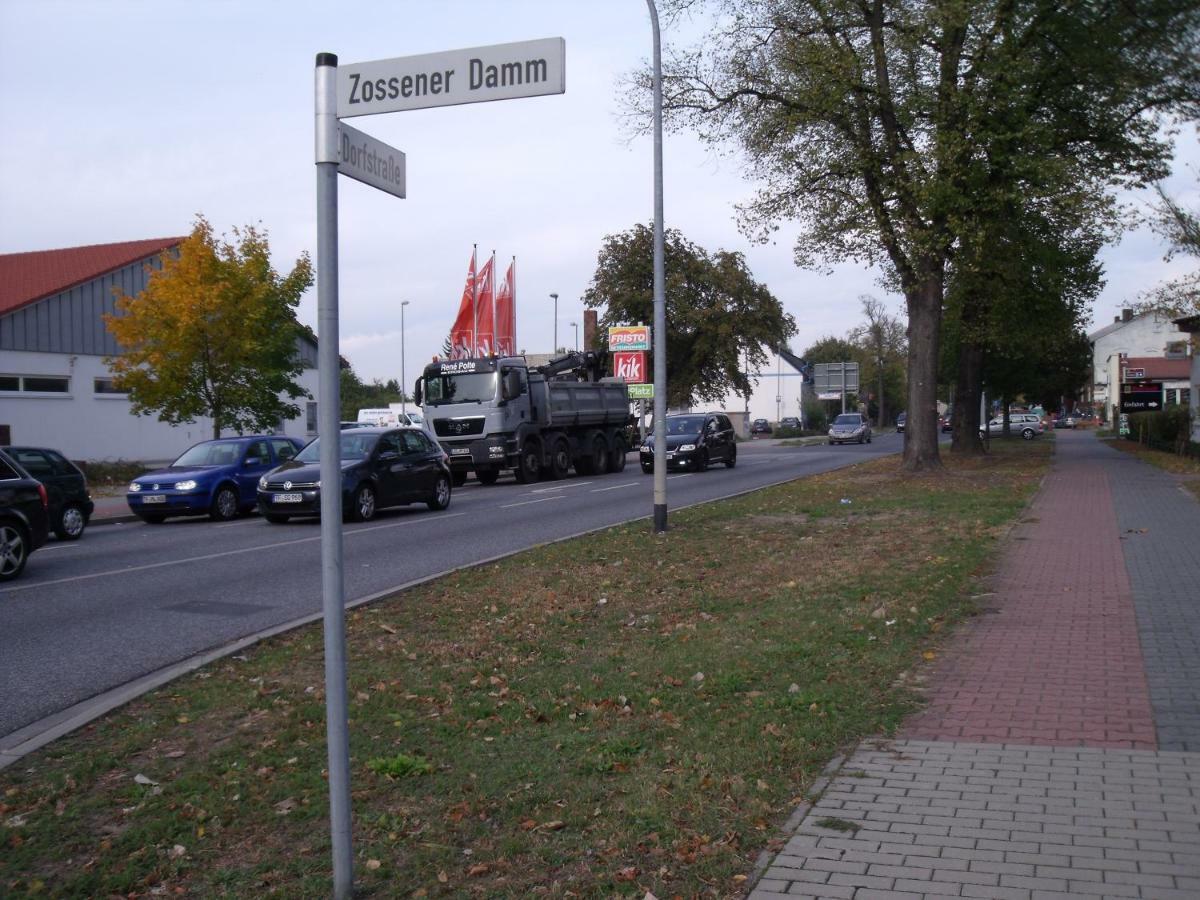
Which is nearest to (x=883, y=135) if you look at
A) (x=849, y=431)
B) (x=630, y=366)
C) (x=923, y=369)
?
(x=923, y=369)

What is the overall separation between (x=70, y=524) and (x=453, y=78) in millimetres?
16495

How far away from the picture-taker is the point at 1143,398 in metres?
56.4

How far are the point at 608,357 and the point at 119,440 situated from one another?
1736cm

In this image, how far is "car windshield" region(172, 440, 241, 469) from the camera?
2180 centimetres

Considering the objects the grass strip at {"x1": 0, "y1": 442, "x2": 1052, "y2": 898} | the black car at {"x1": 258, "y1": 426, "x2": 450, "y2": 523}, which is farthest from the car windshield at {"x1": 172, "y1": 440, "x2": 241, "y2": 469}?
the grass strip at {"x1": 0, "y1": 442, "x2": 1052, "y2": 898}

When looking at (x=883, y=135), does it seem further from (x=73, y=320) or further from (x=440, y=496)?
(x=73, y=320)

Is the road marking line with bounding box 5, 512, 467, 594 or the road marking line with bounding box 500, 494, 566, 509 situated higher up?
the road marking line with bounding box 500, 494, 566, 509

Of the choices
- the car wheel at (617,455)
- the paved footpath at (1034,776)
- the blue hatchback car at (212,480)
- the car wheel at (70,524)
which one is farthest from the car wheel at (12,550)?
the car wheel at (617,455)

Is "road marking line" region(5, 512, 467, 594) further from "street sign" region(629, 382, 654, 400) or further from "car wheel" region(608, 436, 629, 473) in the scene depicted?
"street sign" region(629, 382, 654, 400)

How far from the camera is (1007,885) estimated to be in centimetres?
418

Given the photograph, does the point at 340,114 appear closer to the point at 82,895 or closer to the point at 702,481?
the point at 82,895

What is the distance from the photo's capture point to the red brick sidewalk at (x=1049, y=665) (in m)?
6.21

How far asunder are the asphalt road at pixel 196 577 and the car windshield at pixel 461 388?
4819mm

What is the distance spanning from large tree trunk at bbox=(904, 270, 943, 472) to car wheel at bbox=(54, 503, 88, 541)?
17699 mm
